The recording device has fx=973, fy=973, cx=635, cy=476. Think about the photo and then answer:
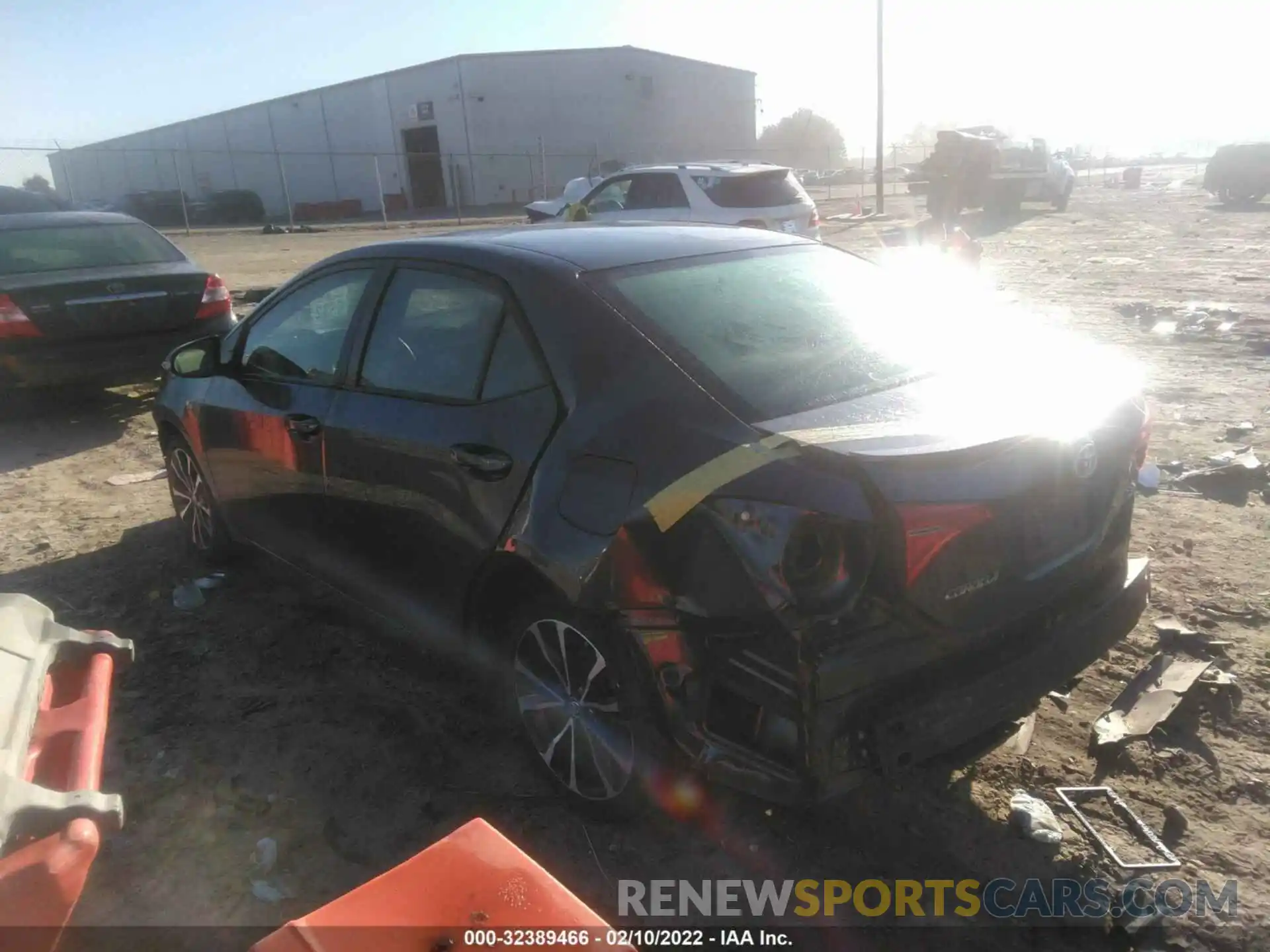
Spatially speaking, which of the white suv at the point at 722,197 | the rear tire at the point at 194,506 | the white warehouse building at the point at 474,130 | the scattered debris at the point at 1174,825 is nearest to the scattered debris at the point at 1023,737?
the scattered debris at the point at 1174,825

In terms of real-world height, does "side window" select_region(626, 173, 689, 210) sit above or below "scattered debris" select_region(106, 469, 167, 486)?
above

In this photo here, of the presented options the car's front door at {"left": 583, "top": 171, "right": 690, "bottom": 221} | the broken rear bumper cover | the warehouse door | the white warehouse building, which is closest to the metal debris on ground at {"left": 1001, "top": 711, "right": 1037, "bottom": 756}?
the broken rear bumper cover

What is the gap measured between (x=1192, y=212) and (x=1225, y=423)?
21.8 metres

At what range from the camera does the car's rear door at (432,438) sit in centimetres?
287

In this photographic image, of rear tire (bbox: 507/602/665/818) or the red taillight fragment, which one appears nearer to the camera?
the red taillight fragment

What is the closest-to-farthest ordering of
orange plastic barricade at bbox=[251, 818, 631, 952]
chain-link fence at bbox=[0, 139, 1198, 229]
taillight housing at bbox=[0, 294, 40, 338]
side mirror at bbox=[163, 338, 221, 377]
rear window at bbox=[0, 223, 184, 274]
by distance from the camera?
orange plastic barricade at bbox=[251, 818, 631, 952] → side mirror at bbox=[163, 338, 221, 377] → taillight housing at bbox=[0, 294, 40, 338] → rear window at bbox=[0, 223, 184, 274] → chain-link fence at bbox=[0, 139, 1198, 229]

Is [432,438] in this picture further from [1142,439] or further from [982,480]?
[1142,439]

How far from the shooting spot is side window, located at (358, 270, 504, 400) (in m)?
3.11

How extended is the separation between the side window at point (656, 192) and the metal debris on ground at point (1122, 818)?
11.3 metres

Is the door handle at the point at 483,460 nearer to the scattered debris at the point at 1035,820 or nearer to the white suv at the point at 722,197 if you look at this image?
the scattered debris at the point at 1035,820

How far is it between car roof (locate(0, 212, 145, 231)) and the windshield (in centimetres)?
677

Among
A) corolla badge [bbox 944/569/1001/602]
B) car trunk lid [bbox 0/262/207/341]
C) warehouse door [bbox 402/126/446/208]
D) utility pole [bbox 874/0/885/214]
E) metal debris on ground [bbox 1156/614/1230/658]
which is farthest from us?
warehouse door [bbox 402/126/446/208]

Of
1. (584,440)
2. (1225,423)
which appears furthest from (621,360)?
(1225,423)

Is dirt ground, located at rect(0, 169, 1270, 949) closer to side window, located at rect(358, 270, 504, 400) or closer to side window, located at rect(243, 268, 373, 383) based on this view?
side window, located at rect(243, 268, 373, 383)
